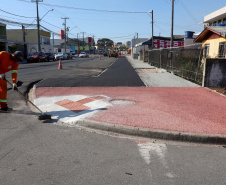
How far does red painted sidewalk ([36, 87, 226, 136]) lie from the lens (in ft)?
16.2

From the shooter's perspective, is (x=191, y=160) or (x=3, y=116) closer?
(x=191, y=160)

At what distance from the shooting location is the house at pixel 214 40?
1444cm

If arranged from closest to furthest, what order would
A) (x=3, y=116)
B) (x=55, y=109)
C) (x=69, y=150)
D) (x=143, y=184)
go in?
(x=143, y=184), (x=69, y=150), (x=3, y=116), (x=55, y=109)

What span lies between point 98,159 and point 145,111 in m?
2.80

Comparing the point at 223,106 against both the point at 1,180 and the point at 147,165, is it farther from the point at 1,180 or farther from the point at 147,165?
the point at 1,180

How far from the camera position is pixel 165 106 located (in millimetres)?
6668

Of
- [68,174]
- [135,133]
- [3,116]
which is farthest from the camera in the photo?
[3,116]

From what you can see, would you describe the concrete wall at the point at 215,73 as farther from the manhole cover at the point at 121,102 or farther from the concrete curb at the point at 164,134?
the concrete curb at the point at 164,134

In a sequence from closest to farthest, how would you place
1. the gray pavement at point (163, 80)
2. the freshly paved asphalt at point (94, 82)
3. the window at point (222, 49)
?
the freshly paved asphalt at point (94, 82), the gray pavement at point (163, 80), the window at point (222, 49)

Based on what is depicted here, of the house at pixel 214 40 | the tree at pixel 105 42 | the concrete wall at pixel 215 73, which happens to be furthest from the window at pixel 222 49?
the tree at pixel 105 42

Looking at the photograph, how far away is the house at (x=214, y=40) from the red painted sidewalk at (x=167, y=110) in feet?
21.8

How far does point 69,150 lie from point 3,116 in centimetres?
287

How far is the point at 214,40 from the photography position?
1602cm

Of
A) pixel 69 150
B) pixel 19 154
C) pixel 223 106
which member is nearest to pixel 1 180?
pixel 19 154
